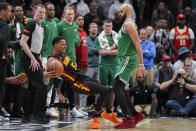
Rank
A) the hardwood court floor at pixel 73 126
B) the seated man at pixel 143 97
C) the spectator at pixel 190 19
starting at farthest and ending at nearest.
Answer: the spectator at pixel 190 19 → the seated man at pixel 143 97 → the hardwood court floor at pixel 73 126

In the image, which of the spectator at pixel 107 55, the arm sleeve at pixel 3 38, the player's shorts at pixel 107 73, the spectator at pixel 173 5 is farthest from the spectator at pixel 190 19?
the arm sleeve at pixel 3 38

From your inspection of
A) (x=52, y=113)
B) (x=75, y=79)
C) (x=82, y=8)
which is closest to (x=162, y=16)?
(x=82, y=8)

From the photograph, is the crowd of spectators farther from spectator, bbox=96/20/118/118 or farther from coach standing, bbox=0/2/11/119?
coach standing, bbox=0/2/11/119

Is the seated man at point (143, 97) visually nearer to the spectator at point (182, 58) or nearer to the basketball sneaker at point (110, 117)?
the spectator at point (182, 58)

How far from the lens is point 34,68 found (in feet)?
25.9

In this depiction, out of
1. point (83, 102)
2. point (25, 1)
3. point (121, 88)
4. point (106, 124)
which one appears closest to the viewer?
point (121, 88)

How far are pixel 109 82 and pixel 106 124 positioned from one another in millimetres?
2522

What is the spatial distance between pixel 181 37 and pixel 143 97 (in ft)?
11.5

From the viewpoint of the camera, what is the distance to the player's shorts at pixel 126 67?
769 centimetres

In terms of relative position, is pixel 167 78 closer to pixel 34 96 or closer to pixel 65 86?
pixel 65 86

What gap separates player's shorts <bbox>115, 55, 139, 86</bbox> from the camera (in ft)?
25.2

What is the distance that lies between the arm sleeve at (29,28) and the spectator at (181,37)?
6.39m

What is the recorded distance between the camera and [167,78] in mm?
11516

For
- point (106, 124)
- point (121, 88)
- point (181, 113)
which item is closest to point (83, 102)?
point (181, 113)
